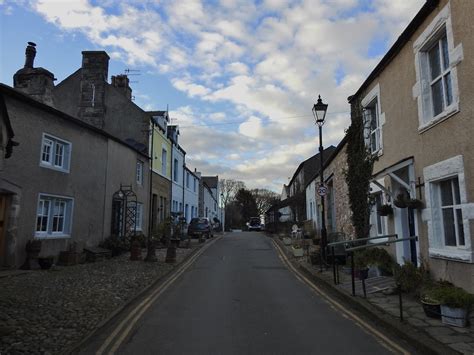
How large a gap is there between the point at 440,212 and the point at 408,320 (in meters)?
3.11

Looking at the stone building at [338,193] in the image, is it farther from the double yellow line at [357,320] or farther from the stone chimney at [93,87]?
the stone chimney at [93,87]

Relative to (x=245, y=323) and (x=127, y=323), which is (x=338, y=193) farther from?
(x=127, y=323)

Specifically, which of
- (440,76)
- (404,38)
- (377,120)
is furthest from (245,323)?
(377,120)

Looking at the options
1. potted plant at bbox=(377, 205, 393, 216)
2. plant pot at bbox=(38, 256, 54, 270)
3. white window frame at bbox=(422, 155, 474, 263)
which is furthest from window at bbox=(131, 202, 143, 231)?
white window frame at bbox=(422, 155, 474, 263)

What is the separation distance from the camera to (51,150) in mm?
14898

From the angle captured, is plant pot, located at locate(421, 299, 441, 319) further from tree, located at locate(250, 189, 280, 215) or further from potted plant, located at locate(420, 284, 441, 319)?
tree, located at locate(250, 189, 280, 215)

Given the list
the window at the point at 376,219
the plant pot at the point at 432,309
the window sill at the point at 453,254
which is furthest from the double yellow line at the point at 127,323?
the window at the point at 376,219

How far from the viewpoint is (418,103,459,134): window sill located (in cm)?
787

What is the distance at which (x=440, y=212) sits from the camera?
886 centimetres

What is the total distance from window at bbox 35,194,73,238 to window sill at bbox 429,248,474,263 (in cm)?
1218

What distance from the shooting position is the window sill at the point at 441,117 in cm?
787

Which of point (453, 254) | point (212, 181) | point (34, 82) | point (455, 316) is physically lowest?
point (455, 316)

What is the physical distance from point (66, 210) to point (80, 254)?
1809 millimetres

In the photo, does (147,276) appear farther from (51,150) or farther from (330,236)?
(330,236)
